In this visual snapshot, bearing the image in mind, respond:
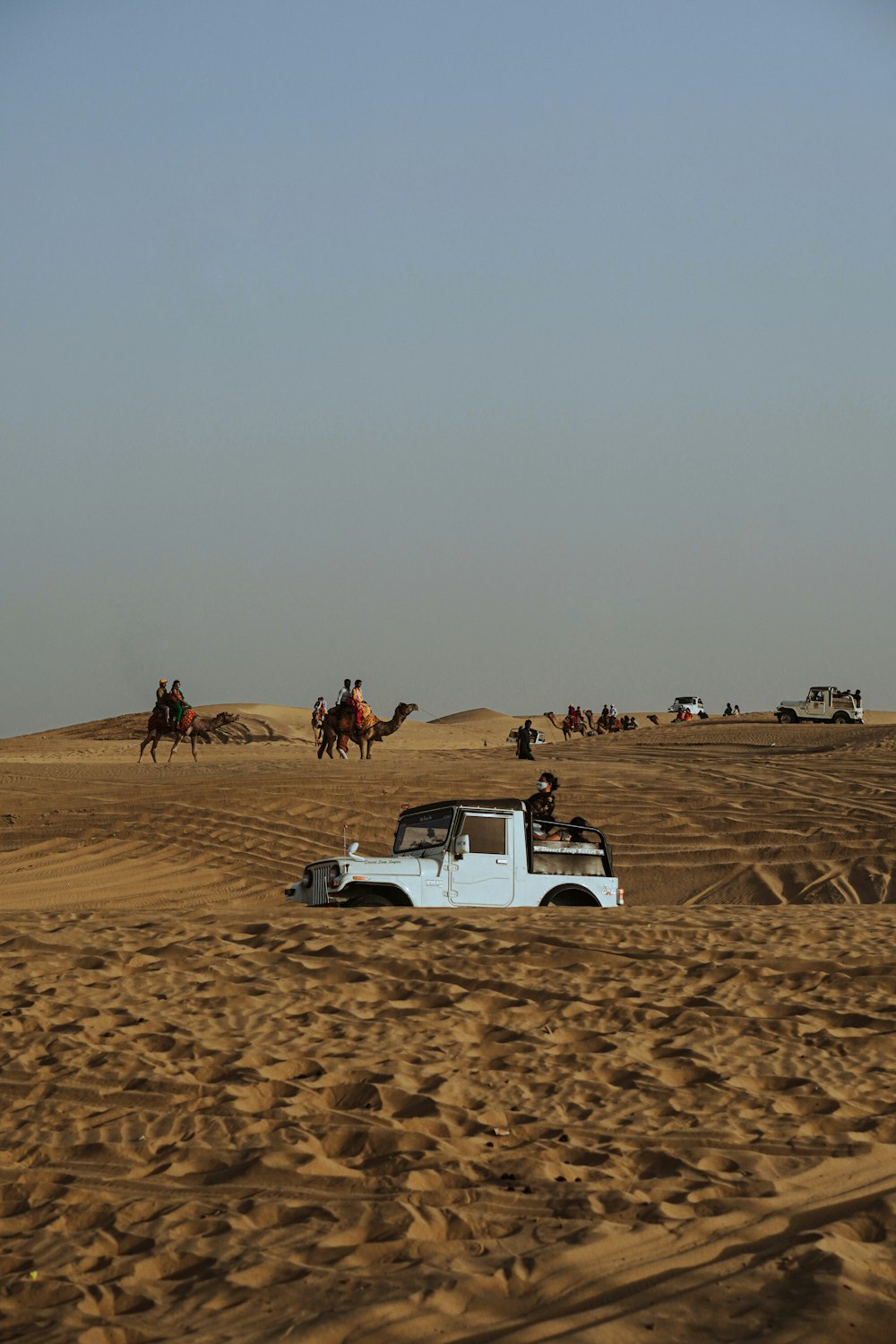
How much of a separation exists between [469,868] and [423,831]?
0.60 metres

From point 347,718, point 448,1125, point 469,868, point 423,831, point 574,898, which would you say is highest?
point 347,718

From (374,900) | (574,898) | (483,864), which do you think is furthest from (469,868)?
(574,898)

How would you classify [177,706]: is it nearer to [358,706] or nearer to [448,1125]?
[358,706]

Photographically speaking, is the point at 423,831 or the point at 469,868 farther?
the point at 423,831

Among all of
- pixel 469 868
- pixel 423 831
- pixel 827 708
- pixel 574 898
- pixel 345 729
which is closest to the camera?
pixel 469 868

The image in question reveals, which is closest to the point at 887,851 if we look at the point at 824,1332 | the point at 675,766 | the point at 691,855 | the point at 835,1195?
the point at 691,855

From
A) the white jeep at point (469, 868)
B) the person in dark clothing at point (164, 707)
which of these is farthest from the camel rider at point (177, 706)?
the white jeep at point (469, 868)

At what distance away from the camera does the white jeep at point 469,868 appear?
430 inches

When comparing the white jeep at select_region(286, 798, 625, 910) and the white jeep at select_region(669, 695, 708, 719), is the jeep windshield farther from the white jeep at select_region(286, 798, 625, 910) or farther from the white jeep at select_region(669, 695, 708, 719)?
the white jeep at select_region(669, 695, 708, 719)

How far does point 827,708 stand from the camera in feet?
143

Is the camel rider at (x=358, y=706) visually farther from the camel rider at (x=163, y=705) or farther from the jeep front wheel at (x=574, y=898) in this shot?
the jeep front wheel at (x=574, y=898)

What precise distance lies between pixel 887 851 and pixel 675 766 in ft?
23.8

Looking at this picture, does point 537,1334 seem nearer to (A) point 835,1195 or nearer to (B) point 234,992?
(A) point 835,1195

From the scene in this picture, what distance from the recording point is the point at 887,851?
648 inches
